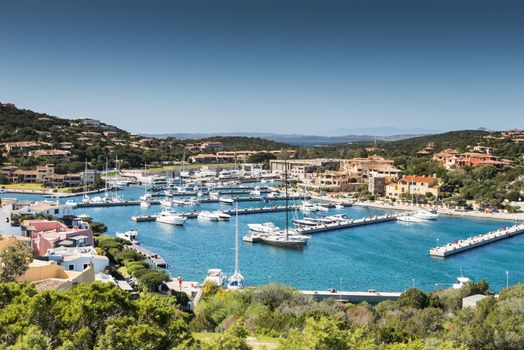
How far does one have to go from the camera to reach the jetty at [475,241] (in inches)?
1051

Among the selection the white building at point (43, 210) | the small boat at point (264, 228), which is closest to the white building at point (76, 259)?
the white building at point (43, 210)

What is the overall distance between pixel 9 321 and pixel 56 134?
210 feet

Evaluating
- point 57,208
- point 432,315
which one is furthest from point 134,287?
point 57,208

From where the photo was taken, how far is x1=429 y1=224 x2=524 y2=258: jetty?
87.6ft

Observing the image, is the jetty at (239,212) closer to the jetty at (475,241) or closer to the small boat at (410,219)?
the small boat at (410,219)

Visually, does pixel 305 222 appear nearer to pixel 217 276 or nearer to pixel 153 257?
pixel 153 257

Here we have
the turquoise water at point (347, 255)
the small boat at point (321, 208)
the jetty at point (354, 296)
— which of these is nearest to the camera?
the jetty at point (354, 296)

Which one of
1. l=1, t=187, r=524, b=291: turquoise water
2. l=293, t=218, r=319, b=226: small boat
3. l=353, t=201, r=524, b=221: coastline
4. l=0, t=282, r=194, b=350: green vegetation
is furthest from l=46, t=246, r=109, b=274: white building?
l=353, t=201, r=524, b=221: coastline

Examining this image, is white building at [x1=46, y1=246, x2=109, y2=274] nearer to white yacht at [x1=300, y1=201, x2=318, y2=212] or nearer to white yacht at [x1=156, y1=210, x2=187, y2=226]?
white yacht at [x1=156, y1=210, x2=187, y2=226]

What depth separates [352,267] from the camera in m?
24.1

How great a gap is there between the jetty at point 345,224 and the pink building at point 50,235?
12.6m

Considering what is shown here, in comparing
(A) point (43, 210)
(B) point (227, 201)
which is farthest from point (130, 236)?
(B) point (227, 201)

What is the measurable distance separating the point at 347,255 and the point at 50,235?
12.4 metres

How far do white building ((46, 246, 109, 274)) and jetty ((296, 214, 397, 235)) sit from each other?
1441 cm
